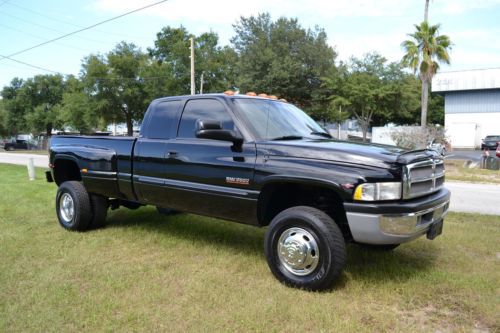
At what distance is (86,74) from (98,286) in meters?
39.7

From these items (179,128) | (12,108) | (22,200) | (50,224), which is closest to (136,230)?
(50,224)

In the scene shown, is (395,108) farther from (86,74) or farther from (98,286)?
(98,286)

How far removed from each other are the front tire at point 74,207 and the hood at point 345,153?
320 cm

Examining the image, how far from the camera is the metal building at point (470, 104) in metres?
44.4

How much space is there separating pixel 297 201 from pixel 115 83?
37.7 metres

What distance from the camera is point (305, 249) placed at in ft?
12.9

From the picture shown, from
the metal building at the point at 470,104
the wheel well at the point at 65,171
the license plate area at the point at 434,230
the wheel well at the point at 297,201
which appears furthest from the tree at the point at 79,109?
the license plate area at the point at 434,230

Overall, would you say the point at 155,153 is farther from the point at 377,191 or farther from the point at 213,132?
the point at 377,191

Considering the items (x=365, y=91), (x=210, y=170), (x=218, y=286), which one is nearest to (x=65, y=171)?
(x=210, y=170)

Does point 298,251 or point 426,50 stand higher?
point 426,50

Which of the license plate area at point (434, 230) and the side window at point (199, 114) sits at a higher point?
the side window at point (199, 114)

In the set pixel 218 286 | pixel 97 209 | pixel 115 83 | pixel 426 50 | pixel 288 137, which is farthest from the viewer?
pixel 115 83

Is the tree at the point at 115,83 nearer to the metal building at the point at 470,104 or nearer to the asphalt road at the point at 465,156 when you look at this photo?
the asphalt road at the point at 465,156

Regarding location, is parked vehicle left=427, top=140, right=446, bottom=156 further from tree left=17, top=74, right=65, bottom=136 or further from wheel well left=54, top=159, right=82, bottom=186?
tree left=17, top=74, right=65, bottom=136
